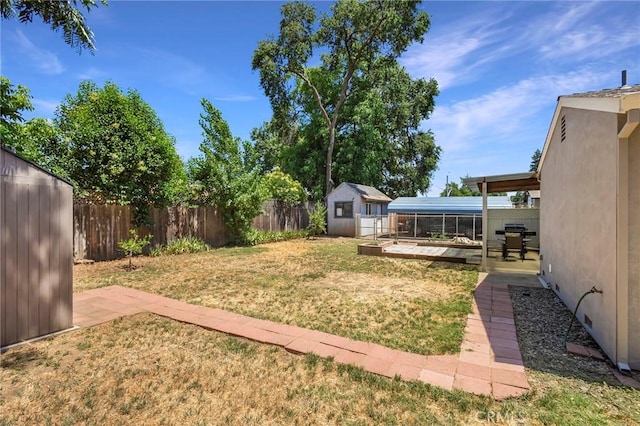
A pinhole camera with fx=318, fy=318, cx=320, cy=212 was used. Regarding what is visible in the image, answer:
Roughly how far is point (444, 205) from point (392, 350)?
17.3m

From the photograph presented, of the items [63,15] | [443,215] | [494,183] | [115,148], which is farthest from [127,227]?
[443,215]

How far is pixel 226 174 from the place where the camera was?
13484 mm

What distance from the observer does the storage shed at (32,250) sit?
11.5ft

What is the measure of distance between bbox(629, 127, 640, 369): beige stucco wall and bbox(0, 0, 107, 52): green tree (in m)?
6.13

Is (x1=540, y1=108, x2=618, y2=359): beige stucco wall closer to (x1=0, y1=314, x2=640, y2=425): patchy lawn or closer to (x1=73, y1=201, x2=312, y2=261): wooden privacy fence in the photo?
(x1=0, y1=314, x2=640, y2=425): patchy lawn

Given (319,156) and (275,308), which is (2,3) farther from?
(319,156)

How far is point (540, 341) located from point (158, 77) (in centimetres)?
1168

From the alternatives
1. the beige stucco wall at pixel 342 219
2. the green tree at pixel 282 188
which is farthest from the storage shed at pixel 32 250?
the beige stucco wall at pixel 342 219

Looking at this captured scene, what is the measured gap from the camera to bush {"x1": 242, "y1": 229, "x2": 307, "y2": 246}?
14844mm

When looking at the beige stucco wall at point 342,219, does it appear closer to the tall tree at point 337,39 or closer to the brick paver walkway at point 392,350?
the tall tree at point 337,39

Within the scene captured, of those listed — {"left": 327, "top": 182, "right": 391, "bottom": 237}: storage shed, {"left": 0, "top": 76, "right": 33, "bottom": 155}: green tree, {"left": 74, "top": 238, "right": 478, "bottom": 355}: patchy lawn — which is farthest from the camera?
{"left": 327, "top": 182, "right": 391, "bottom": 237}: storage shed

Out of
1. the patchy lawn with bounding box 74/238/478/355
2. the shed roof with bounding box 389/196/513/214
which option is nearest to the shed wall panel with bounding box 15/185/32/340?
the patchy lawn with bounding box 74/238/478/355

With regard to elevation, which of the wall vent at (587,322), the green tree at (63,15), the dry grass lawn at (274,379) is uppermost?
the green tree at (63,15)

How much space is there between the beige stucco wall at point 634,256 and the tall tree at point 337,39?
19313mm
